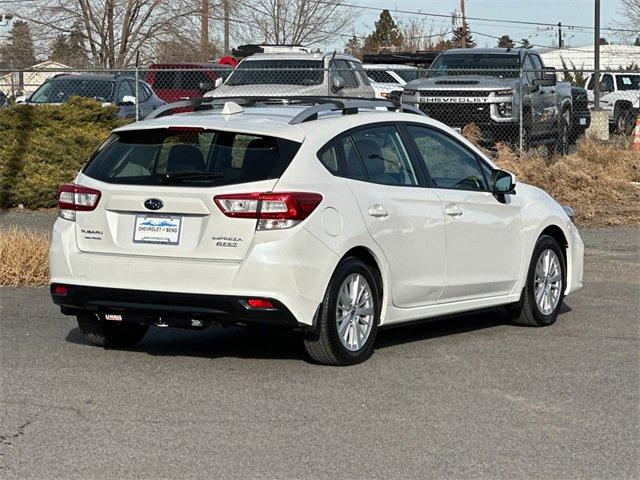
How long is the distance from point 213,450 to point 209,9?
32827 millimetres

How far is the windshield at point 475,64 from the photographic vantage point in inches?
890

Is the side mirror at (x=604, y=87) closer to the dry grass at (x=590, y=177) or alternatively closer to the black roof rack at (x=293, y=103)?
the dry grass at (x=590, y=177)

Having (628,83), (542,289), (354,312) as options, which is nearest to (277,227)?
(354,312)

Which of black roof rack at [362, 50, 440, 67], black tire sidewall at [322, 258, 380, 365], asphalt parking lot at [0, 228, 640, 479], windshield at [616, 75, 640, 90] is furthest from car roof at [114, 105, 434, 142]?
windshield at [616, 75, 640, 90]

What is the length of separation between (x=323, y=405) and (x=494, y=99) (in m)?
14.9

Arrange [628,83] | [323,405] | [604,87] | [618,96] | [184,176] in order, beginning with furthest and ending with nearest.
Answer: [604,87] < [628,83] < [618,96] < [184,176] < [323,405]

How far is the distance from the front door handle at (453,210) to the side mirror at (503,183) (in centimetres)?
46

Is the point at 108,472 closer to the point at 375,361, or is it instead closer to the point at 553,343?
the point at 375,361

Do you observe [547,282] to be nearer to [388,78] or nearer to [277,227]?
[277,227]

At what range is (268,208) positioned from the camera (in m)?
7.38

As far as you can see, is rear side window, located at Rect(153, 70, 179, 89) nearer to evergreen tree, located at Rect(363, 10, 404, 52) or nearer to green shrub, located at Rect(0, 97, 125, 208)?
green shrub, located at Rect(0, 97, 125, 208)

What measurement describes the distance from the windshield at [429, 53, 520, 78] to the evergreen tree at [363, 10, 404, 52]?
4841cm

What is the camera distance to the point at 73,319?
9664 millimetres

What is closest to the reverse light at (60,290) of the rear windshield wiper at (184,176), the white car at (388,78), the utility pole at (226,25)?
the rear windshield wiper at (184,176)
